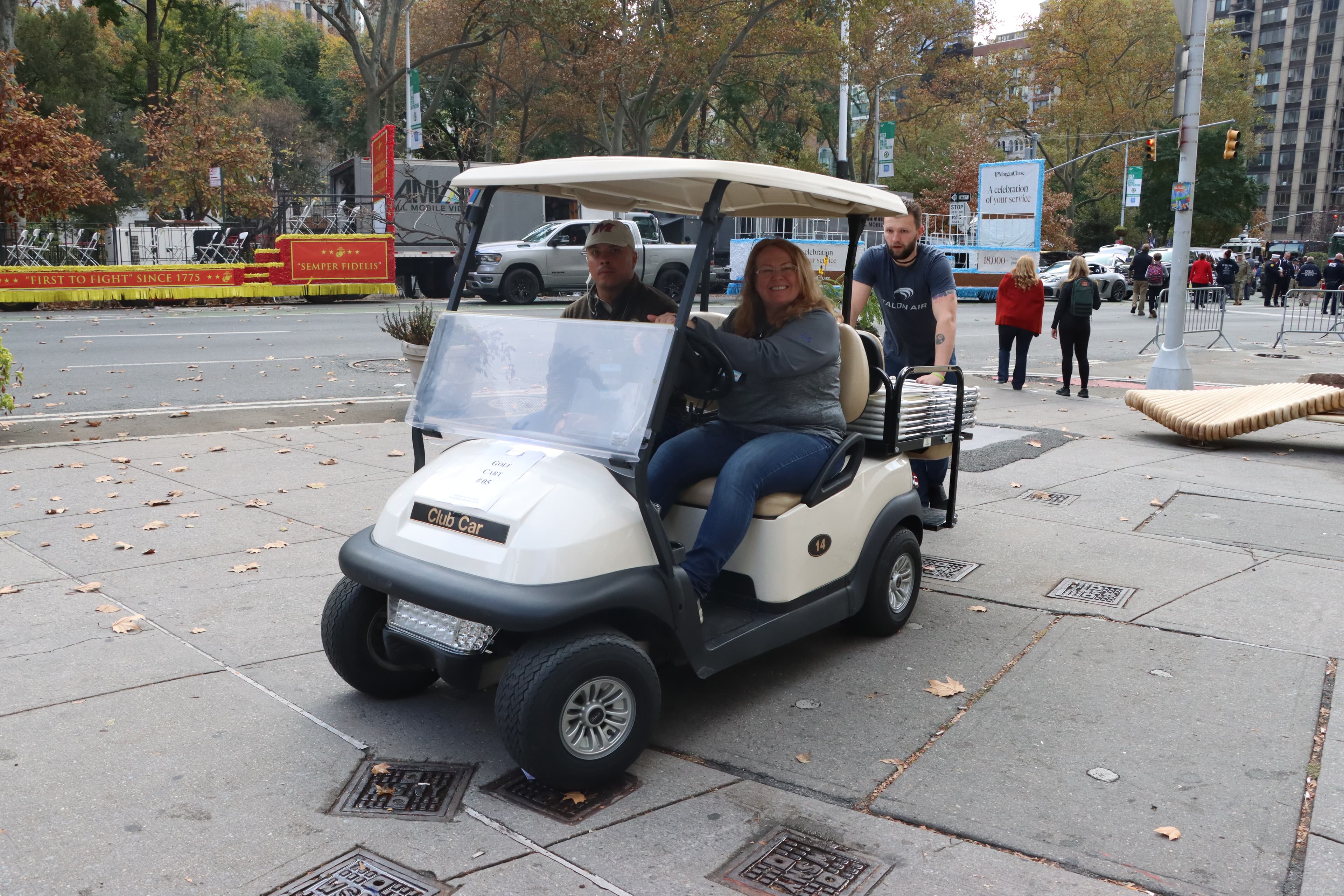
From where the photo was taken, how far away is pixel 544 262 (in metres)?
23.5

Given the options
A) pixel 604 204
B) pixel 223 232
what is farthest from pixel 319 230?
pixel 604 204

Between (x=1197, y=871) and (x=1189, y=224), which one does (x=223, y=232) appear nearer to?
(x=1189, y=224)

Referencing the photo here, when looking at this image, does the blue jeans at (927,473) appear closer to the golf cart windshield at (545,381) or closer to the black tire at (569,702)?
the golf cart windshield at (545,381)

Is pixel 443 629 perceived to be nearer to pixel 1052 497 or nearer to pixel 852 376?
pixel 852 376

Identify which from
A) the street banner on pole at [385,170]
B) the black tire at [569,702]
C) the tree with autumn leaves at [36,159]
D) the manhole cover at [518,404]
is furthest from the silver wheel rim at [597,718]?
the tree with autumn leaves at [36,159]

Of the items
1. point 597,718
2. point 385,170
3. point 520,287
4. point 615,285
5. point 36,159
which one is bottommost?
point 597,718

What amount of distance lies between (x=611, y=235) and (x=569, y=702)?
2.20 meters

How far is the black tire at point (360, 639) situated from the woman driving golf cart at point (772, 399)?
1.10 metres

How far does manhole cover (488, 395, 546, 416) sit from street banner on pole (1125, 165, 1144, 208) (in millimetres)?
50282

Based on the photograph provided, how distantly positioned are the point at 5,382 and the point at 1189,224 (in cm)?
1230

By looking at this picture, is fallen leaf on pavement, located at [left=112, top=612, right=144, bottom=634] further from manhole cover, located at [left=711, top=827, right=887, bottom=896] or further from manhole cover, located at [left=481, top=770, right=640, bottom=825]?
manhole cover, located at [left=711, top=827, right=887, bottom=896]

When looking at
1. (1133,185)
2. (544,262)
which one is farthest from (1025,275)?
(1133,185)

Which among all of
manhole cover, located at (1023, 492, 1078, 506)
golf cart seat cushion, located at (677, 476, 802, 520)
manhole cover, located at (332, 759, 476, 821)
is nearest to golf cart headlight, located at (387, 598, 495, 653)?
manhole cover, located at (332, 759, 476, 821)

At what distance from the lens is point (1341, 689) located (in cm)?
421
